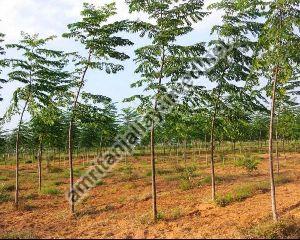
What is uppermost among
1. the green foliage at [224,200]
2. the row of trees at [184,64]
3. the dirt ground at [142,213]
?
the row of trees at [184,64]

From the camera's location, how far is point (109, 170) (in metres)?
37.8

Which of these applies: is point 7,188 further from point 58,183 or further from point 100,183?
point 100,183

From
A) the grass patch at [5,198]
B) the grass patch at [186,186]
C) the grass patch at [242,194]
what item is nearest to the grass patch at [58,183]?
the grass patch at [5,198]

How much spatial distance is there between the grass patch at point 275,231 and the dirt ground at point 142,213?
1.29 ft

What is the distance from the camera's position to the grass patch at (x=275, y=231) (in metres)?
12.7

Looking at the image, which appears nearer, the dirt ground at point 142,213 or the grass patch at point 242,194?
the dirt ground at point 142,213

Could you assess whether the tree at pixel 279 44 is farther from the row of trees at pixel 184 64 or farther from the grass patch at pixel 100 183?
the grass patch at pixel 100 183

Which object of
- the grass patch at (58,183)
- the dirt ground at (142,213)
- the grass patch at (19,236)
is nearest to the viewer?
the grass patch at (19,236)

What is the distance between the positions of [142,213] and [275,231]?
278 inches

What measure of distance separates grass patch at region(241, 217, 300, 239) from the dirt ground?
39 cm

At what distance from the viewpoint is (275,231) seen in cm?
1283

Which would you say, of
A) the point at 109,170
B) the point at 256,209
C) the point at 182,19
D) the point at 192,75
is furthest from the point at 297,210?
the point at 109,170

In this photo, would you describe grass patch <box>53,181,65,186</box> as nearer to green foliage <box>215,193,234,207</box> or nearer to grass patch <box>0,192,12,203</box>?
grass patch <box>0,192,12,203</box>

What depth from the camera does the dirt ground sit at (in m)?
14.7
